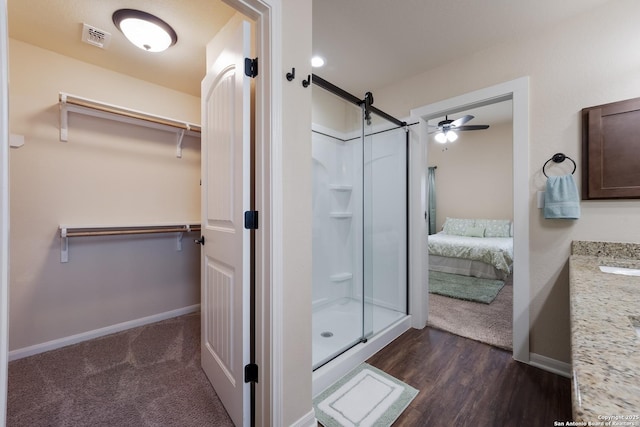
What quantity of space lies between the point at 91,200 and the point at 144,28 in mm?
1510

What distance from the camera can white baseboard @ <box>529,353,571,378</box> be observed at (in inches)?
69.9

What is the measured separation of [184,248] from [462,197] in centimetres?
529

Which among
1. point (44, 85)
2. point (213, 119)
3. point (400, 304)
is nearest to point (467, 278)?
point (400, 304)

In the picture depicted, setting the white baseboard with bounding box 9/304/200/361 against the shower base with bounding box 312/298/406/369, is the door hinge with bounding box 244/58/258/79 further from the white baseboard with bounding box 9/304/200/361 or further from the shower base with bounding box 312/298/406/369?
the white baseboard with bounding box 9/304/200/361

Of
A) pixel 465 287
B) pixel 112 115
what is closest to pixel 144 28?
pixel 112 115

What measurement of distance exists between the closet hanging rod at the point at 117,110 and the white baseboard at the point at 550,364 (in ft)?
11.4

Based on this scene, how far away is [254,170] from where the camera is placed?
4.28 ft

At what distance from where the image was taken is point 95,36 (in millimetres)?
1887

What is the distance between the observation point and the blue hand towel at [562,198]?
1.67 metres

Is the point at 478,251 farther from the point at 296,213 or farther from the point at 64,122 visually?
the point at 64,122

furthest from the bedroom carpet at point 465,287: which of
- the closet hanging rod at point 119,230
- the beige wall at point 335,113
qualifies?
the closet hanging rod at point 119,230

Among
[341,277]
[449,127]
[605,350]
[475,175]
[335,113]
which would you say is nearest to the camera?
[605,350]

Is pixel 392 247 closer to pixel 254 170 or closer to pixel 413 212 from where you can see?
pixel 413 212

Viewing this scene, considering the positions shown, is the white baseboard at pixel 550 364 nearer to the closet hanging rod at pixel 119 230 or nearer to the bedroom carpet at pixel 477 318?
the bedroom carpet at pixel 477 318
